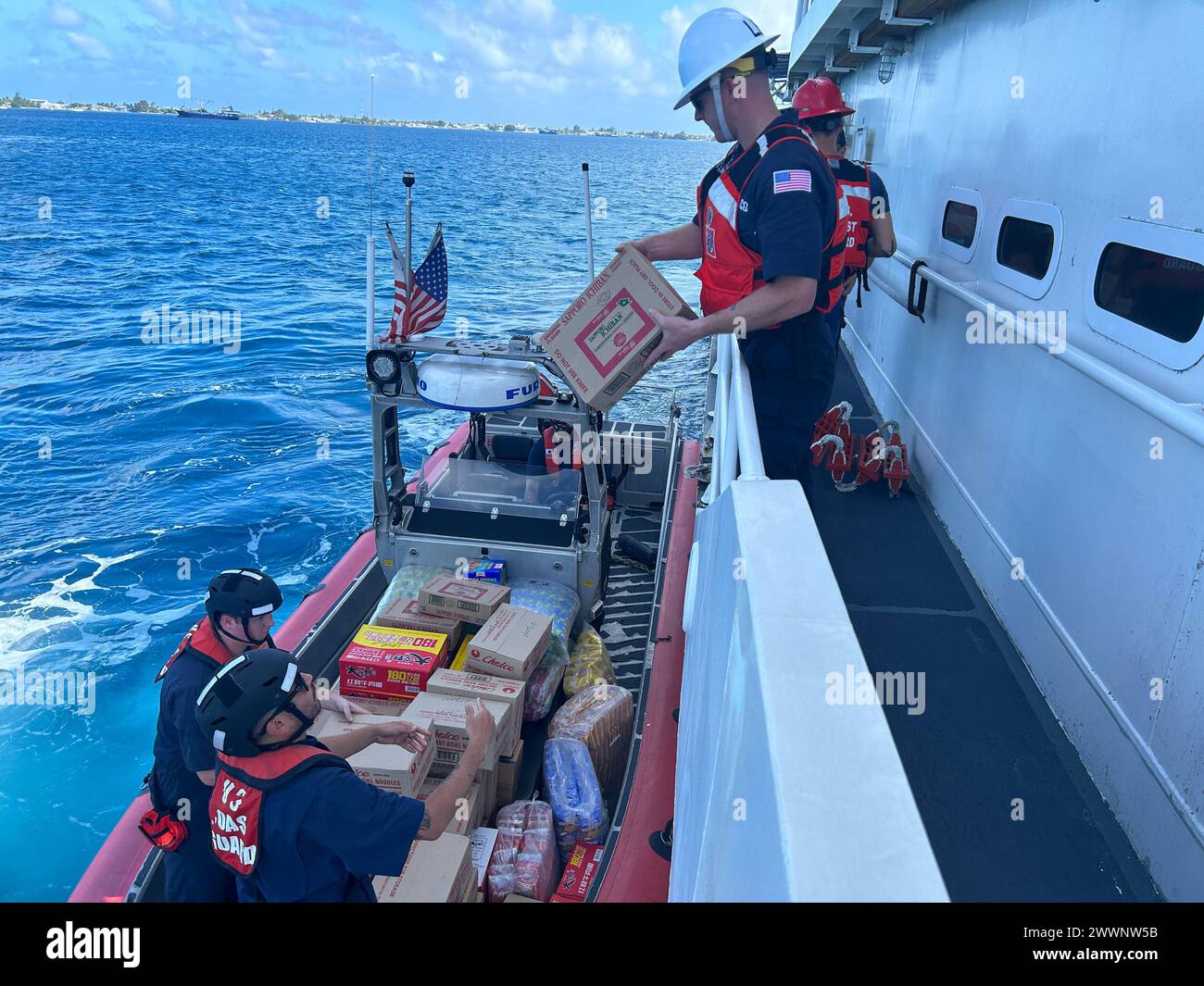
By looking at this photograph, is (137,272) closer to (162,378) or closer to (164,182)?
(162,378)

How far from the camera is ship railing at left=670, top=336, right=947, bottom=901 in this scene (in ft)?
3.31

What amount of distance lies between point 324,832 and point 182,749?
1109 mm

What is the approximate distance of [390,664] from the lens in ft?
15.3

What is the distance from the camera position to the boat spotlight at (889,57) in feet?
24.0

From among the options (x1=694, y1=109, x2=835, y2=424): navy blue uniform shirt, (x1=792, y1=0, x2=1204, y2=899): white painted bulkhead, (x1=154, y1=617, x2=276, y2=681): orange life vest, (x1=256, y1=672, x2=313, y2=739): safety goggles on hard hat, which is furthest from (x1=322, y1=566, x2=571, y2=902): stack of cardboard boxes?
(x1=792, y1=0, x2=1204, y2=899): white painted bulkhead

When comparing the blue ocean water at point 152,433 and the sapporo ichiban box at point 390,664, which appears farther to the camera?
the blue ocean water at point 152,433

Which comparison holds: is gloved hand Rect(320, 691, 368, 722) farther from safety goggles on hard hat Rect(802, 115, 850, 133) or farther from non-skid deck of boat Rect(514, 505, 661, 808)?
safety goggles on hard hat Rect(802, 115, 850, 133)

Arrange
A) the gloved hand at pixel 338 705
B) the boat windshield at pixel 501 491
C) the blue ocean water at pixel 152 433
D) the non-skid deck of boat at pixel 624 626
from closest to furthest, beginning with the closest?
1. the gloved hand at pixel 338 705
2. the non-skid deck of boat at pixel 624 626
3. the boat windshield at pixel 501 491
4. the blue ocean water at pixel 152 433

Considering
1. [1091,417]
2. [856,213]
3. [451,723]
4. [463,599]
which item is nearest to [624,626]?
[463,599]

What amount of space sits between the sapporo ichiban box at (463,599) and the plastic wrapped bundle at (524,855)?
1215 millimetres

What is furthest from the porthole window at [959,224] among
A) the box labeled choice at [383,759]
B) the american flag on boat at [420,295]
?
the box labeled choice at [383,759]

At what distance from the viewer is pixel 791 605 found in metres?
1.50

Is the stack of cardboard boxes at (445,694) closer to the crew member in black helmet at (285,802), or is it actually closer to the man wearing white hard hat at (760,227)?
the crew member in black helmet at (285,802)
